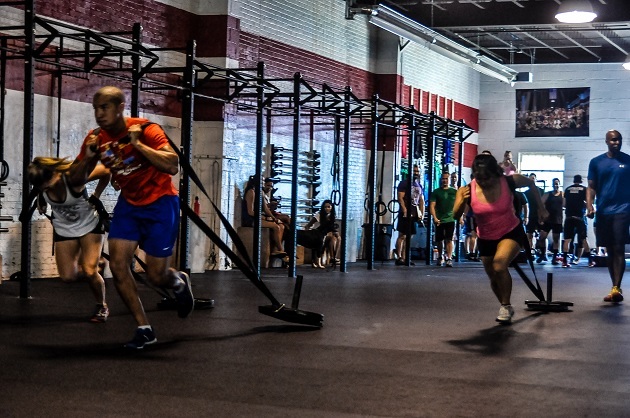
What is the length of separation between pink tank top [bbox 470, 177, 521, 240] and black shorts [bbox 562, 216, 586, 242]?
13.0 metres

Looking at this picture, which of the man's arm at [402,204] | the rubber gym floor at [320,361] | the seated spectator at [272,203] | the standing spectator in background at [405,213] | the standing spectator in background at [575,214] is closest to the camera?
the rubber gym floor at [320,361]

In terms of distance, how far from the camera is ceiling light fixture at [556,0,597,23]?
49.9ft

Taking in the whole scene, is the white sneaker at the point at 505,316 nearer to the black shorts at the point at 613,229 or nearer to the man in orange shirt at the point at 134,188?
the black shorts at the point at 613,229

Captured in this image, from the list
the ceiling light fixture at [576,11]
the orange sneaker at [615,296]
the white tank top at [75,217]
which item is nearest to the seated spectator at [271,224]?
the ceiling light fixture at [576,11]

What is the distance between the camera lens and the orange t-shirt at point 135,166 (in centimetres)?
673

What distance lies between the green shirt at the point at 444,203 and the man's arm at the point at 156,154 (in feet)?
45.2

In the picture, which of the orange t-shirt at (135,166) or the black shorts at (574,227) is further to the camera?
the black shorts at (574,227)

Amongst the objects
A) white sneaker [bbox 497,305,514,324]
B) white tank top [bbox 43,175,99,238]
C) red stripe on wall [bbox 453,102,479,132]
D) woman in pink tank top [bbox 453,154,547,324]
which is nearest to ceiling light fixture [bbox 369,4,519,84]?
red stripe on wall [bbox 453,102,479,132]

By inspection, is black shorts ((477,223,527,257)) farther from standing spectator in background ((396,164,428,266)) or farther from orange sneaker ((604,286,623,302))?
standing spectator in background ((396,164,428,266))

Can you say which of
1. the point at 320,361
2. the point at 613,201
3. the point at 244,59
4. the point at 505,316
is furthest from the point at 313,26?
the point at 320,361

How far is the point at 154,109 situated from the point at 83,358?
9.81m

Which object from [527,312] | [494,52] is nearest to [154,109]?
[527,312]

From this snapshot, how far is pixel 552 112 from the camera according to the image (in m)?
29.9

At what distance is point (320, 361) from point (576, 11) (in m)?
10.2
